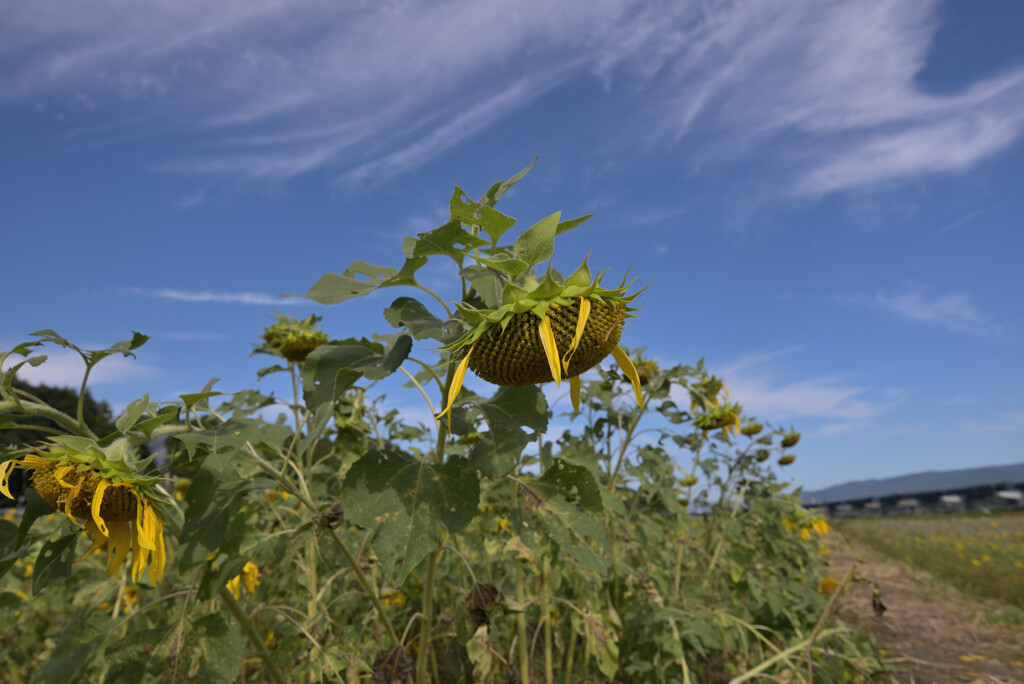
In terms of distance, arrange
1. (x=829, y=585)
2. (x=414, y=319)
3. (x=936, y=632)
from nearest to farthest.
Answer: (x=414, y=319)
(x=829, y=585)
(x=936, y=632)

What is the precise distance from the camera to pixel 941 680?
366 centimetres

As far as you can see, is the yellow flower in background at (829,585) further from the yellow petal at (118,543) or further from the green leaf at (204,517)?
the yellow petal at (118,543)

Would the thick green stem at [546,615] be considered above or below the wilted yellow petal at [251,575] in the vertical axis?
below

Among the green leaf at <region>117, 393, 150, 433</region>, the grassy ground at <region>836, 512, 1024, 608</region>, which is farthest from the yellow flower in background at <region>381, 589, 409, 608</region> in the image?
the grassy ground at <region>836, 512, 1024, 608</region>

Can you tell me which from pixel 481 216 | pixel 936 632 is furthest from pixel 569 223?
pixel 936 632

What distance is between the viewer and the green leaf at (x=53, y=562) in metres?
1.57

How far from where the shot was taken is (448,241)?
4.30 ft

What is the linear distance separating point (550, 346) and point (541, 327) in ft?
0.15

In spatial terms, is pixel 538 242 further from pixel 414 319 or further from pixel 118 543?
pixel 118 543

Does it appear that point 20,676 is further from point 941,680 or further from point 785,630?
point 941,680

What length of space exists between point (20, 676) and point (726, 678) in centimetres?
442

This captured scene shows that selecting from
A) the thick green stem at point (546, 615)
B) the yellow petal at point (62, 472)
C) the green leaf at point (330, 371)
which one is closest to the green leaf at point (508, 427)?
the green leaf at point (330, 371)

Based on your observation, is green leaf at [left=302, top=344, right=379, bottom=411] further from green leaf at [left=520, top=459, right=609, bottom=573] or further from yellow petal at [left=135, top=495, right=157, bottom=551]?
green leaf at [left=520, top=459, right=609, bottom=573]

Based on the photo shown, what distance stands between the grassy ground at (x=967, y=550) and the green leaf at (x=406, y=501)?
292 inches
